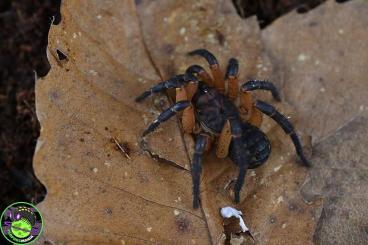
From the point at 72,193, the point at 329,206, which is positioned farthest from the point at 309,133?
the point at 72,193

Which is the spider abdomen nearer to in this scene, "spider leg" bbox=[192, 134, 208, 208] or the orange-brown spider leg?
the orange-brown spider leg

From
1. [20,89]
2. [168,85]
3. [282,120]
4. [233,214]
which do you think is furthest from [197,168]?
[20,89]

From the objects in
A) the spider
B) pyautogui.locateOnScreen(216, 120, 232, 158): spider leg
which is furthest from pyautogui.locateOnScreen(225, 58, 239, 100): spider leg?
pyautogui.locateOnScreen(216, 120, 232, 158): spider leg

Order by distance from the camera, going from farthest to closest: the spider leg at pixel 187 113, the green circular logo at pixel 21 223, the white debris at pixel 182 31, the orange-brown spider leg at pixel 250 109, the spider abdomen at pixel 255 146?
the white debris at pixel 182 31
the orange-brown spider leg at pixel 250 109
the spider leg at pixel 187 113
the spider abdomen at pixel 255 146
the green circular logo at pixel 21 223

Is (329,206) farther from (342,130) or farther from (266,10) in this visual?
(266,10)

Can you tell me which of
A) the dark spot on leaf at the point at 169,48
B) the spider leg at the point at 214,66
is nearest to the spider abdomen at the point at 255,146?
the spider leg at the point at 214,66

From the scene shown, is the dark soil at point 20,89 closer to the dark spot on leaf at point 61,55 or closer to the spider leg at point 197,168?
the dark spot on leaf at point 61,55

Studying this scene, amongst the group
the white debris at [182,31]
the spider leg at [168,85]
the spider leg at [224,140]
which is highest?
the white debris at [182,31]

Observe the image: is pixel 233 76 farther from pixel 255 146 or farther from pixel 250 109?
pixel 255 146
